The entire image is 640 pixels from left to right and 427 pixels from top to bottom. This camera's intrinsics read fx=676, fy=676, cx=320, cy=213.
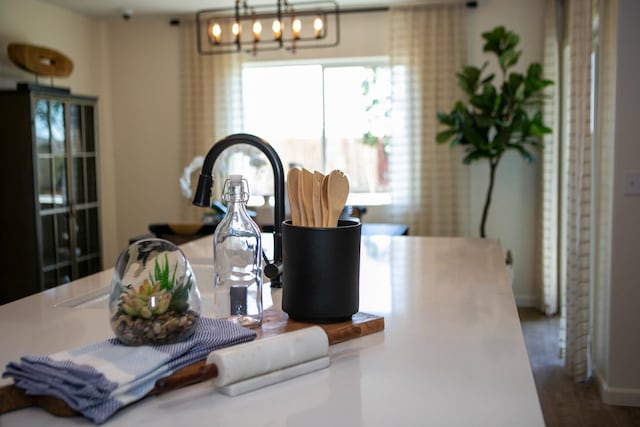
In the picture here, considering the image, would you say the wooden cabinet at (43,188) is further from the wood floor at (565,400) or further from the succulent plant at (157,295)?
the succulent plant at (157,295)

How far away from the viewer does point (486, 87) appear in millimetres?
5000

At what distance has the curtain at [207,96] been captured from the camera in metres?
6.14

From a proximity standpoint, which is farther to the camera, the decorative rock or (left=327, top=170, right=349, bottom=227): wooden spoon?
(left=327, top=170, right=349, bottom=227): wooden spoon

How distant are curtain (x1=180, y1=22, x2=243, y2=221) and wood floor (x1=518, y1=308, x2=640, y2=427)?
3163 mm

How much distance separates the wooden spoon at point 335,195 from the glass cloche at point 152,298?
13.5 inches

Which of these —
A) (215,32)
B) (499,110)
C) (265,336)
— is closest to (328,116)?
(499,110)

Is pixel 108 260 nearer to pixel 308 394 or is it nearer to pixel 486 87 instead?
pixel 486 87

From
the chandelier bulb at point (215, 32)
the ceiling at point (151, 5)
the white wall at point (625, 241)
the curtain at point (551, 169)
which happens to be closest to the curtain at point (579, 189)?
the white wall at point (625, 241)

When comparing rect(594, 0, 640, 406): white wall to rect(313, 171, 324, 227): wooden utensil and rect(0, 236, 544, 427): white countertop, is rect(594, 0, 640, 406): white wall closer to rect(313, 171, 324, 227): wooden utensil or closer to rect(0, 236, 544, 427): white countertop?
rect(0, 236, 544, 427): white countertop

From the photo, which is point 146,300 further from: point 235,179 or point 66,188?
point 66,188

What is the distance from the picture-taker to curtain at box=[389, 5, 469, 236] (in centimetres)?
571

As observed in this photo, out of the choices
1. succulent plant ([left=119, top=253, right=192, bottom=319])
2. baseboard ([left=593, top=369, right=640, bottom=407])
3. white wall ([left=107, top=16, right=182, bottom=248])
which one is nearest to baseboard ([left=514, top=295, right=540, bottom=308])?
baseboard ([left=593, top=369, right=640, bottom=407])

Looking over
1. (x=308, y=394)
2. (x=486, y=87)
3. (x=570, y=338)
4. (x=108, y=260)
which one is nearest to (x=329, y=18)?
(x=486, y=87)

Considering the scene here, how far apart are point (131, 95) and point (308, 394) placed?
590cm
